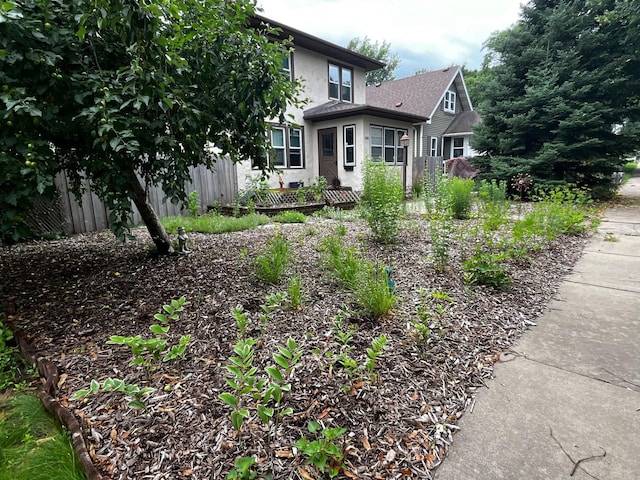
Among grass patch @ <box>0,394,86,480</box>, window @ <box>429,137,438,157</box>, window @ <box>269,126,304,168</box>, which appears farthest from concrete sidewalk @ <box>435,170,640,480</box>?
window @ <box>429,137,438,157</box>

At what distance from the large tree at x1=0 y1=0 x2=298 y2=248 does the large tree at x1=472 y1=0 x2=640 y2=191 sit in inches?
350

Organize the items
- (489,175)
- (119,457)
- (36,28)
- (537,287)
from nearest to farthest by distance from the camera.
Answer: (119,457), (36,28), (537,287), (489,175)

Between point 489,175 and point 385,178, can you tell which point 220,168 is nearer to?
point 385,178

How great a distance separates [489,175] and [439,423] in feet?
33.3

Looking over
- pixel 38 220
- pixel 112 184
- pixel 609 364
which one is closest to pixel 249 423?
pixel 112 184

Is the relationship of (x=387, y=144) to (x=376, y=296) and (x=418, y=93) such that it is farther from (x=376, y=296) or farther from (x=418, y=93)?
(x=376, y=296)

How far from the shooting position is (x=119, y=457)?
54.6 inches

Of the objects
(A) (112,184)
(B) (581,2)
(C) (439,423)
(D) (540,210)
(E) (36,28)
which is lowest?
(C) (439,423)

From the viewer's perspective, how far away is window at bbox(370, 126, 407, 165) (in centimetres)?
1262

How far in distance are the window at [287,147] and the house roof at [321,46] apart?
2.84m

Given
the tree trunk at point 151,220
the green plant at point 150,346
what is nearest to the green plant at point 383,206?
the tree trunk at point 151,220

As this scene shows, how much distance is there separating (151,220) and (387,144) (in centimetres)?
1124

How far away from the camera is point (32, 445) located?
1543 mm

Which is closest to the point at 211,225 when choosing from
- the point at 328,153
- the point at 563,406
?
the point at 563,406
